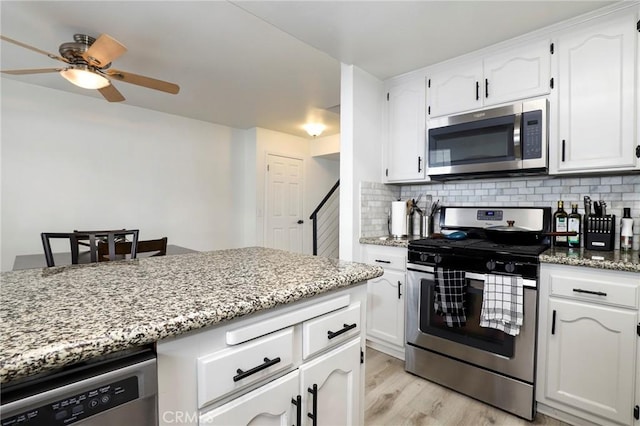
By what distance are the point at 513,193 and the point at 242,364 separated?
2435 millimetres

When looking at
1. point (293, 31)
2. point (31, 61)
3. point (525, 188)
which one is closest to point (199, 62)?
point (293, 31)

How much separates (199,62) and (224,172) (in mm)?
2288

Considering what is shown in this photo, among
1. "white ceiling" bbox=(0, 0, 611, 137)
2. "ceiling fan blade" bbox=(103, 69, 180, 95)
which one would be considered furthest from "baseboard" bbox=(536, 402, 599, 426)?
"ceiling fan blade" bbox=(103, 69, 180, 95)

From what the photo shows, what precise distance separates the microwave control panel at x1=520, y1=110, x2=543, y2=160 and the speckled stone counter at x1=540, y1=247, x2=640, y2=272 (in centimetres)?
66

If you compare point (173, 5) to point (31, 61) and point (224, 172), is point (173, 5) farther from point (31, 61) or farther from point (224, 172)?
point (224, 172)

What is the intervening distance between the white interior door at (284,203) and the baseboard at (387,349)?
268cm

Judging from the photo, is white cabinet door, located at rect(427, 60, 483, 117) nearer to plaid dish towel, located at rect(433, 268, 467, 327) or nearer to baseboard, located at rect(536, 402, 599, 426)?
plaid dish towel, located at rect(433, 268, 467, 327)

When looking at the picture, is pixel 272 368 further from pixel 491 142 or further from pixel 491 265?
pixel 491 142

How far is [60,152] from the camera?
11.0 ft

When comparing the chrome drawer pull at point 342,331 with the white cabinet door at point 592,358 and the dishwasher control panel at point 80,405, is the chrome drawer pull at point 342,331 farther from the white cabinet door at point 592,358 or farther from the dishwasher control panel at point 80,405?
the white cabinet door at point 592,358

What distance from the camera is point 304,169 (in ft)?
17.9

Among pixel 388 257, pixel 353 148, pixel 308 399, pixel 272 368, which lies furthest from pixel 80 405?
pixel 353 148

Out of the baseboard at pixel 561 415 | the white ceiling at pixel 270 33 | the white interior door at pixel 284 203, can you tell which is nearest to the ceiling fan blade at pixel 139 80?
the white ceiling at pixel 270 33

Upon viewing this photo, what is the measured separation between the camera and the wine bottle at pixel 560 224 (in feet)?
6.81
